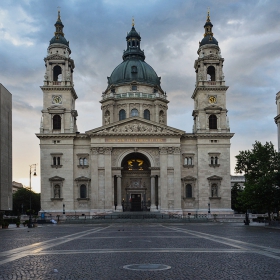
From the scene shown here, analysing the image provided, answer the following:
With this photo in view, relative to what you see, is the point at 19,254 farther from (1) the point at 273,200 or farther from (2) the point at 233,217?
(2) the point at 233,217

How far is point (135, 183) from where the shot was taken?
92.4 meters

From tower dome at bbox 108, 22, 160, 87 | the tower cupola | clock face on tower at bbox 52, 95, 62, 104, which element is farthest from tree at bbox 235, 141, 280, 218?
the tower cupola

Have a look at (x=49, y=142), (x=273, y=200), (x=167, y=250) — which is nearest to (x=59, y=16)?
(x=49, y=142)

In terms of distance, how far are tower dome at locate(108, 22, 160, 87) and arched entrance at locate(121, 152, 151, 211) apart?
1864 centimetres

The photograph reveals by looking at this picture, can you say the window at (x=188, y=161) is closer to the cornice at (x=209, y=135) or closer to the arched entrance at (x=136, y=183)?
the cornice at (x=209, y=135)

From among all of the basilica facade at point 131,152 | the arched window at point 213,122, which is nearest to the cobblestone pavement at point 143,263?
the basilica facade at point 131,152

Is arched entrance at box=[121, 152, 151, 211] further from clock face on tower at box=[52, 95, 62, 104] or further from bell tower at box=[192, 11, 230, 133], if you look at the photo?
clock face on tower at box=[52, 95, 62, 104]

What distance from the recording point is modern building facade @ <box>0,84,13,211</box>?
63297mm

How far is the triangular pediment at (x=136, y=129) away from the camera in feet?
280

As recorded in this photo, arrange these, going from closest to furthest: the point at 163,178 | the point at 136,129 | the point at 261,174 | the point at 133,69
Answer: the point at 261,174 → the point at 163,178 → the point at 136,129 → the point at 133,69

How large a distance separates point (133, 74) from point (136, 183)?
24390mm

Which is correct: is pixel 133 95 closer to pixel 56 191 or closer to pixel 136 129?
pixel 136 129

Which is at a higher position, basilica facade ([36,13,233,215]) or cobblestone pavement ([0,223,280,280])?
basilica facade ([36,13,233,215])

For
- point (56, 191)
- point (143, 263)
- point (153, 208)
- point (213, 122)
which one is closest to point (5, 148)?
point (56, 191)
